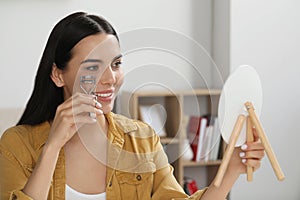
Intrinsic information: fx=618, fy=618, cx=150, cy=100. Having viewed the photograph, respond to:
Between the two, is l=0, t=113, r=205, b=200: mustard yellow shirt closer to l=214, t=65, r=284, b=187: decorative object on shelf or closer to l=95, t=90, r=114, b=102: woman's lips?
l=95, t=90, r=114, b=102: woman's lips

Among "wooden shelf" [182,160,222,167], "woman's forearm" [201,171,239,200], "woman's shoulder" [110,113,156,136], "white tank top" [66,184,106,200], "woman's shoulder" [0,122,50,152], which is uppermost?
"woman's shoulder" [110,113,156,136]

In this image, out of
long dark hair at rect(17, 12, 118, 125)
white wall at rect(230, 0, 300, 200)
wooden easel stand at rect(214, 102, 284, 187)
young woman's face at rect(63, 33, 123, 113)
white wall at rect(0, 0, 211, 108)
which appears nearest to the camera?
wooden easel stand at rect(214, 102, 284, 187)

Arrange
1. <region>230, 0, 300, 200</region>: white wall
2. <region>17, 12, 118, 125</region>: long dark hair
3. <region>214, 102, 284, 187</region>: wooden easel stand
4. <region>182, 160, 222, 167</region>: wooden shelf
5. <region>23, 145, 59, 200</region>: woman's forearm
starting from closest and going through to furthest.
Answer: <region>214, 102, 284, 187</region>: wooden easel stand → <region>23, 145, 59, 200</region>: woman's forearm → <region>17, 12, 118, 125</region>: long dark hair → <region>182, 160, 222, 167</region>: wooden shelf → <region>230, 0, 300, 200</region>: white wall

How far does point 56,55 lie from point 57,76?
0.06 meters

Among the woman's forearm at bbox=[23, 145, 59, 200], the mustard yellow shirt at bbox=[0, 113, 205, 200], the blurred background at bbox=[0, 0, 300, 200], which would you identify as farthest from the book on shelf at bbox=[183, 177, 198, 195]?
the woman's forearm at bbox=[23, 145, 59, 200]

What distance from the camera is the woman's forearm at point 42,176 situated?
152cm

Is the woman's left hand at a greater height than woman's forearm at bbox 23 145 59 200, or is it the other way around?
the woman's left hand

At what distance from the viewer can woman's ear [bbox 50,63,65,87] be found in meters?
1.71

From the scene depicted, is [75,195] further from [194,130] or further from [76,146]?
[194,130]

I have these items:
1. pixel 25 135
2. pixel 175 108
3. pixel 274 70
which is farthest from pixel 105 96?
pixel 274 70

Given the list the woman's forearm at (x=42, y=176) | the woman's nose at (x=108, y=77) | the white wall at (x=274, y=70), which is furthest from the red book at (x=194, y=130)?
the white wall at (x=274, y=70)

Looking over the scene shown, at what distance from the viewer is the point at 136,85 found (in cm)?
138

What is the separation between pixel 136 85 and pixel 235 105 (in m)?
0.25

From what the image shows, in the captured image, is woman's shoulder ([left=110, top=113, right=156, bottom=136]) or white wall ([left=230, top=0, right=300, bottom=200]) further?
white wall ([left=230, top=0, right=300, bottom=200])
